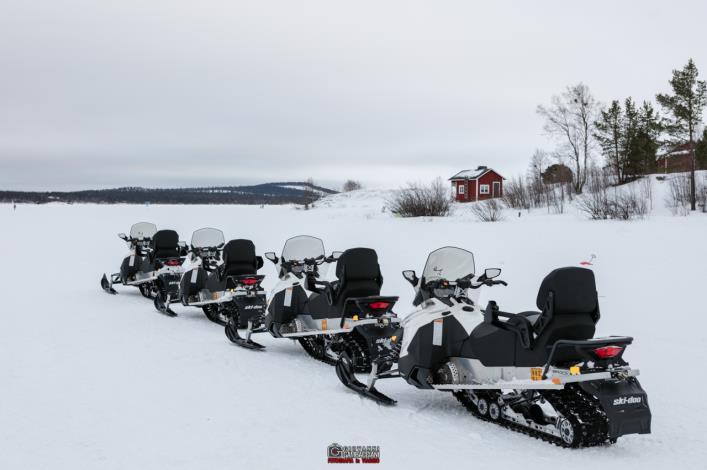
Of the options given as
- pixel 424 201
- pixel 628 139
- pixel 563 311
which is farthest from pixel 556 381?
pixel 628 139

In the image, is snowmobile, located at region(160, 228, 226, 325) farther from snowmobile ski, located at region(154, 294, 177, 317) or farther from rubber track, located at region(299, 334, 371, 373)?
rubber track, located at region(299, 334, 371, 373)

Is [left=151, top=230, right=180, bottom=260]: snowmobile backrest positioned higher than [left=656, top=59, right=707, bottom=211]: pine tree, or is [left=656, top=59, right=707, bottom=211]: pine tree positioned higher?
[left=656, top=59, right=707, bottom=211]: pine tree

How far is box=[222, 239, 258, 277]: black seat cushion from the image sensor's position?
36.6 feet

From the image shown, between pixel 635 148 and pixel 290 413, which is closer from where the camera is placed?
pixel 290 413

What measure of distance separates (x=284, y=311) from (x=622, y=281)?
273 inches

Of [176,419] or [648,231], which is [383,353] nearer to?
[176,419]

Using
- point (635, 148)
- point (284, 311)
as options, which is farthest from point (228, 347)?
point (635, 148)

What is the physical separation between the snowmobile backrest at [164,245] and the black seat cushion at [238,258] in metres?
3.89

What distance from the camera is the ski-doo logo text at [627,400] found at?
461cm

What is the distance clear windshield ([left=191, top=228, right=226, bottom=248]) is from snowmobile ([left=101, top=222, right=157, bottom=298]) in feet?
8.42

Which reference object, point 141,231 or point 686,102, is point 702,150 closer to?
point 686,102

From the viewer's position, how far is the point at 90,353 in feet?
27.0

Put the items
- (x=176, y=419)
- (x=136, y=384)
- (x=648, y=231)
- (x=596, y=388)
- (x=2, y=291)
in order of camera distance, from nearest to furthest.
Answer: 1. (x=596, y=388)
2. (x=176, y=419)
3. (x=136, y=384)
4. (x=2, y=291)
5. (x=648, y=231)

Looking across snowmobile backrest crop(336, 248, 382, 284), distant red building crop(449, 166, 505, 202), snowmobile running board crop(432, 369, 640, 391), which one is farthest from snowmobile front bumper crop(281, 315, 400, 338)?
distant red building crop(449, 166, 505, 202)
